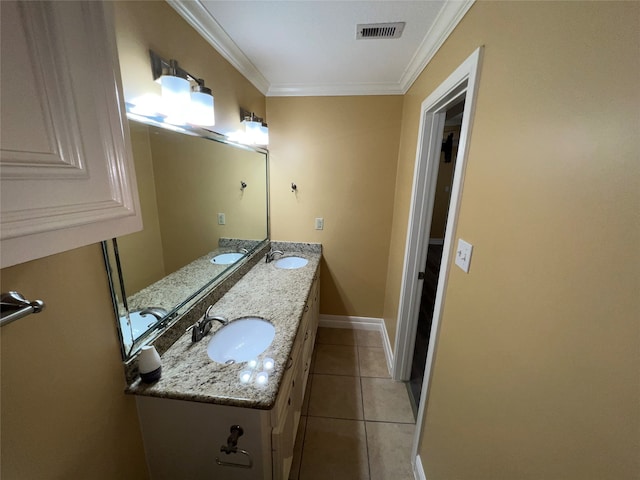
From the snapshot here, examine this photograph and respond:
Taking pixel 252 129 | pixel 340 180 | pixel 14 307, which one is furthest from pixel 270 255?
pixel 14 307

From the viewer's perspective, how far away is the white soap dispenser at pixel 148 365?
34.9 inches

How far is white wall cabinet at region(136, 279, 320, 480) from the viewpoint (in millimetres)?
895

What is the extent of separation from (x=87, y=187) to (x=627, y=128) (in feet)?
3.22

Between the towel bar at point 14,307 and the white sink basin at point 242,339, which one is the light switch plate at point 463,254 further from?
the towel bar at point 14,307

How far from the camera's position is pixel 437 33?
50.3 inches

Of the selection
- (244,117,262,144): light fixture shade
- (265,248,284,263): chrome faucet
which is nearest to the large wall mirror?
(244,117,262,144): light fixture shade

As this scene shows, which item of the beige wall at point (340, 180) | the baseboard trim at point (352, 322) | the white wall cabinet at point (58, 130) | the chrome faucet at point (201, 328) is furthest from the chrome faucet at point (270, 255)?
the white wall cabinet at point (58, 130)

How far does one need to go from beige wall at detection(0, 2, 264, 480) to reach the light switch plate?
4.26 feet

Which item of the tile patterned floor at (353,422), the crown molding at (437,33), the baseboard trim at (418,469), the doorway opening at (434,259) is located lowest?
the tile patterned floor at (353,422)

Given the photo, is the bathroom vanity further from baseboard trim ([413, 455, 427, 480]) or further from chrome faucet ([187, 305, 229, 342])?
A: baseboard trim ([413, 455, 427, 480])

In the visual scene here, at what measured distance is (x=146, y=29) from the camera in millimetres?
955

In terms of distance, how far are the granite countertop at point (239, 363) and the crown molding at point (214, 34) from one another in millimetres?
1484

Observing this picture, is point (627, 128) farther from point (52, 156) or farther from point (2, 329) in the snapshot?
Result: point (2, 329)

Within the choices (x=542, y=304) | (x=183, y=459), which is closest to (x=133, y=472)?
(x=183, y=459)
